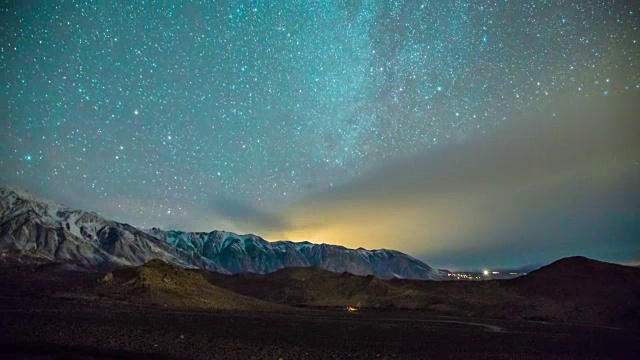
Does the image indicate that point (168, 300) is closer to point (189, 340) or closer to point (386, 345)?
point (189, 340)

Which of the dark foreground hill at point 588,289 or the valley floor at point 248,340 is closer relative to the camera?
the valley floor at point 248,340

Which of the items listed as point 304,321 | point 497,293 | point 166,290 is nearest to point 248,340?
point 304,321

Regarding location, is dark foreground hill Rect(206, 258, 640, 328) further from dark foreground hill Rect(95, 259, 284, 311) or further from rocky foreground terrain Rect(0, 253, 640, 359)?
dark foreground hill Rect(95, 259, 284, 311)

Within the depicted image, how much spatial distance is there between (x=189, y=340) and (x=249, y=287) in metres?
85.8

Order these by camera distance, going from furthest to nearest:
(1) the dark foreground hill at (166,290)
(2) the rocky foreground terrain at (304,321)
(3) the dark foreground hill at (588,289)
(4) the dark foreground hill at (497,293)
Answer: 1. (4) the dark foreground hill at (497,293)
2. (3) the dark foreground hill at (588,289)
3. (1) the dark foreground hill at (166,290)
4. (2) the rocky foreground terrain at (304,321)

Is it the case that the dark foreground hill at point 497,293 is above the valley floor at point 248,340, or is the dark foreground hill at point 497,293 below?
above

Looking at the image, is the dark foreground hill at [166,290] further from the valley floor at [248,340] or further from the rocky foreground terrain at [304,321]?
the valley floor at [248,340]

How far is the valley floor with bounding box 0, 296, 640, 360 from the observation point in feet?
89.5

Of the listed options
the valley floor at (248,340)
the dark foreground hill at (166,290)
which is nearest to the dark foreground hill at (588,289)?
the valley floor at (248,340)

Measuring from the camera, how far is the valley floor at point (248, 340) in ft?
89.5

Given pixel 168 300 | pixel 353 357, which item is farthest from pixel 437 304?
pixel 353 357

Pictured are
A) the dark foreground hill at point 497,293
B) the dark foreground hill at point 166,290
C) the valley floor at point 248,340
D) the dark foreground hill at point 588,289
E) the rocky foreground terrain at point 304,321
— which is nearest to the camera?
the valley floor at point 248,340

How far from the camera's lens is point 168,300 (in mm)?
69438

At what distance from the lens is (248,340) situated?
34.3 metres
